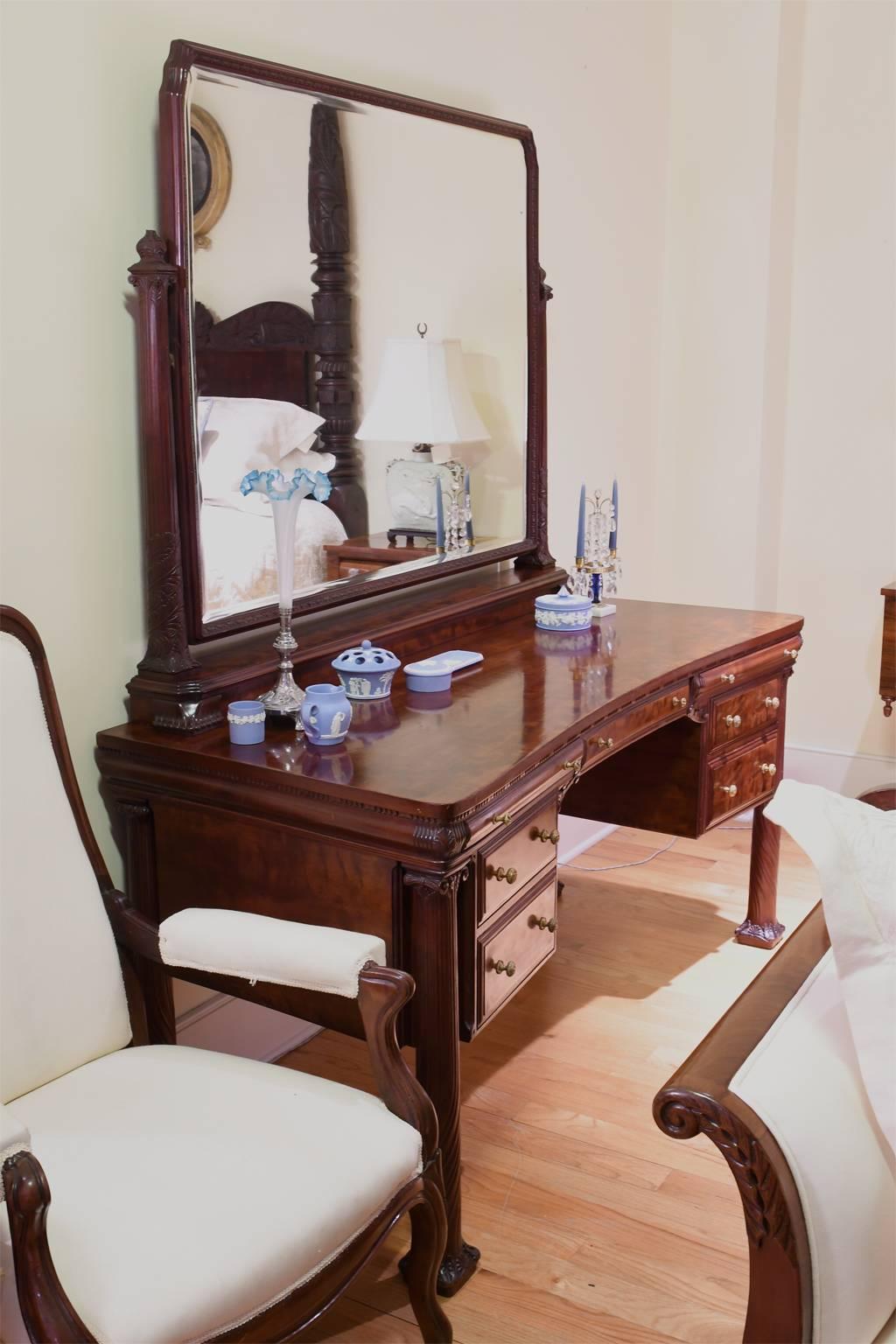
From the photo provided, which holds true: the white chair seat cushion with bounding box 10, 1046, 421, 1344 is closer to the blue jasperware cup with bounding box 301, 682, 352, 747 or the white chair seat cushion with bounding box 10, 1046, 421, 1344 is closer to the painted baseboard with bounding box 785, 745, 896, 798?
the blue jasperware cup with bounding box 301, 682, 352, 747

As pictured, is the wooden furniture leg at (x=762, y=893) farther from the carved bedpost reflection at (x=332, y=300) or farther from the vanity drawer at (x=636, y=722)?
the carved bedpost reflection at (x=332, y=300)

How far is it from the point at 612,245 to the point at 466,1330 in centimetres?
262

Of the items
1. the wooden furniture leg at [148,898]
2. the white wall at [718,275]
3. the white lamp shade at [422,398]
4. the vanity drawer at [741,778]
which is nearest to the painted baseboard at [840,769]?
the white wall at [718,275]

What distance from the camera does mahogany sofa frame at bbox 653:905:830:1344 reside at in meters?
1.03

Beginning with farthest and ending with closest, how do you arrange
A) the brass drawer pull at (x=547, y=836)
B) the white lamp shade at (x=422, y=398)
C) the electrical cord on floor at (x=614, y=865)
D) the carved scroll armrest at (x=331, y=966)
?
the electrical cord on floor at (x=614, y=865)
the white lamp shade at (x=422, y=398)
the brass drawer pull at (x=547, y=836)
the carved scroll armrest at (x=331, y=966)

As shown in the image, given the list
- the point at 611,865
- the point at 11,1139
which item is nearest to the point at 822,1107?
the point at 11,1139

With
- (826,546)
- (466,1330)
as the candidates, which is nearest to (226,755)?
(466,1330)

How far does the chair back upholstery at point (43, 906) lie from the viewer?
4.98 ft

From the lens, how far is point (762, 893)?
2.92 m

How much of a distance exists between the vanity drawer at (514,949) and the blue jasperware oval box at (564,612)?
2.35 ft

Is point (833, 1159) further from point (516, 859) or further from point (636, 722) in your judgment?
point (636, 722)

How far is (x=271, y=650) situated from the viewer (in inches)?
80.9

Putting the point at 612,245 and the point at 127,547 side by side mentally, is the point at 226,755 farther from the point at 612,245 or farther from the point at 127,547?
the point at 612,245

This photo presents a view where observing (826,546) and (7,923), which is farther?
(826,546)
